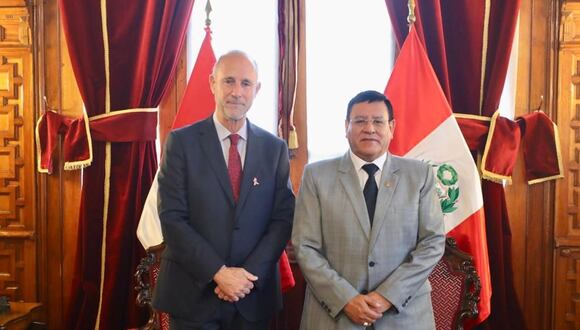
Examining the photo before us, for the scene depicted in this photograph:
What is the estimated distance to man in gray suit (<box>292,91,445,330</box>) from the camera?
172 cm

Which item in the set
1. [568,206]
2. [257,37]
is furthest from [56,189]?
[568,206]

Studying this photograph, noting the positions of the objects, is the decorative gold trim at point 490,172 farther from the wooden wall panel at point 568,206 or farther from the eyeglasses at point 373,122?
the eyeglasses at point 373,122

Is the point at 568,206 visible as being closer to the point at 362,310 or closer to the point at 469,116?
the point at 469,116

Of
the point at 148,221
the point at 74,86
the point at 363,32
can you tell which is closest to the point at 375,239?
the point at 148,221

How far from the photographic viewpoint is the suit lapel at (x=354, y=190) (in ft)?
5.81

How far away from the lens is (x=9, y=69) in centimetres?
303

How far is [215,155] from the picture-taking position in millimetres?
1862

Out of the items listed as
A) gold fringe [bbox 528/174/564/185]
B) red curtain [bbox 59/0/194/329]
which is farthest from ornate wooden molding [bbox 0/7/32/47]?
gold fringe [bbox 528/174/564/185]

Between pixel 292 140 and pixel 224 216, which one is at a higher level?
pixel 292 140

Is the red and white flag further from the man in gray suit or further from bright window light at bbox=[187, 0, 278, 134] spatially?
the man in gray suit

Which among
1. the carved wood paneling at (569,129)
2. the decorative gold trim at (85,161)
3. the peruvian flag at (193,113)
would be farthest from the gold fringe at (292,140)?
the carved wood paneling at (569,129)

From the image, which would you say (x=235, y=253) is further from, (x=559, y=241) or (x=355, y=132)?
(x=559, y=241)

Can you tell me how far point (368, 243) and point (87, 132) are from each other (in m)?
1.83

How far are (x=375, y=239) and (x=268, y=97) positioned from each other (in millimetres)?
1472
